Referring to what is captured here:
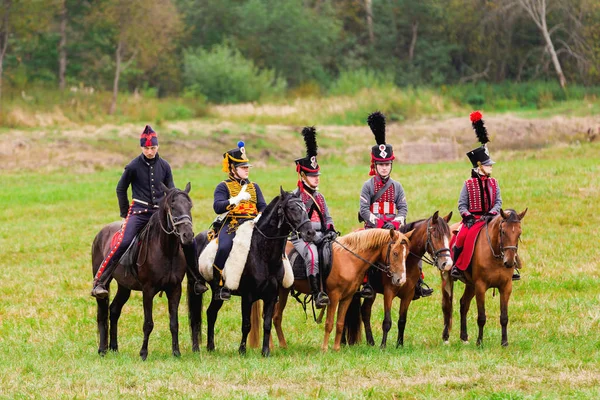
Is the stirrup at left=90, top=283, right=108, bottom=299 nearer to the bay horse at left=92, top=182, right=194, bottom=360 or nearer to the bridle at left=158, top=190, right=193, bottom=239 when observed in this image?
the bay horse at left=92, top=182, right=194, bottom=360

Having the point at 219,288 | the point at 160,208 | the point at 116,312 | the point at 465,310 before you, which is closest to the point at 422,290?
the point at 465,310

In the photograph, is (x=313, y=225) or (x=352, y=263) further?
(x=313, y=225)

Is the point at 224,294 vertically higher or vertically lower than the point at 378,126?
lower

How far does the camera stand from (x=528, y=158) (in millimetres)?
37531

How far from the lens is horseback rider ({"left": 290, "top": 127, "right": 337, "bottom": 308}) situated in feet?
44.7

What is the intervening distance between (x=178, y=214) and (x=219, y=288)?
151 centimetres

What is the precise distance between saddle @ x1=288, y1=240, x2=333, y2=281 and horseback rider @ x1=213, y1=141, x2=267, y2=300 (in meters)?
0.88

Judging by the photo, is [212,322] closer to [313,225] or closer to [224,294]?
[224,294]

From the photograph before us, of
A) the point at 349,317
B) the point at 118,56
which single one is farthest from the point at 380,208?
the point at 118,56

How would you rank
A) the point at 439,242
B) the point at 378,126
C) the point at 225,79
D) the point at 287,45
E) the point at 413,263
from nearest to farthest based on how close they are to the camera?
the point at 439,242, the point at 413,263, the point at 378,126, the point at 225,79, the point at 287,45

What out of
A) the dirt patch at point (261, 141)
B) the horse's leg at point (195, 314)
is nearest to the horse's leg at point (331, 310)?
the horse's leg at point (195, 314)

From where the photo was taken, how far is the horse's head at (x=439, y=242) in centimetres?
1300

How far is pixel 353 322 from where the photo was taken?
47.2 ft

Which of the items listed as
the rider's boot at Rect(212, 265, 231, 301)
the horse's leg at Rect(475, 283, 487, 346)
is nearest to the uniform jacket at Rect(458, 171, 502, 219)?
the horse's leg at Rect(475, 283, 487, 346)
